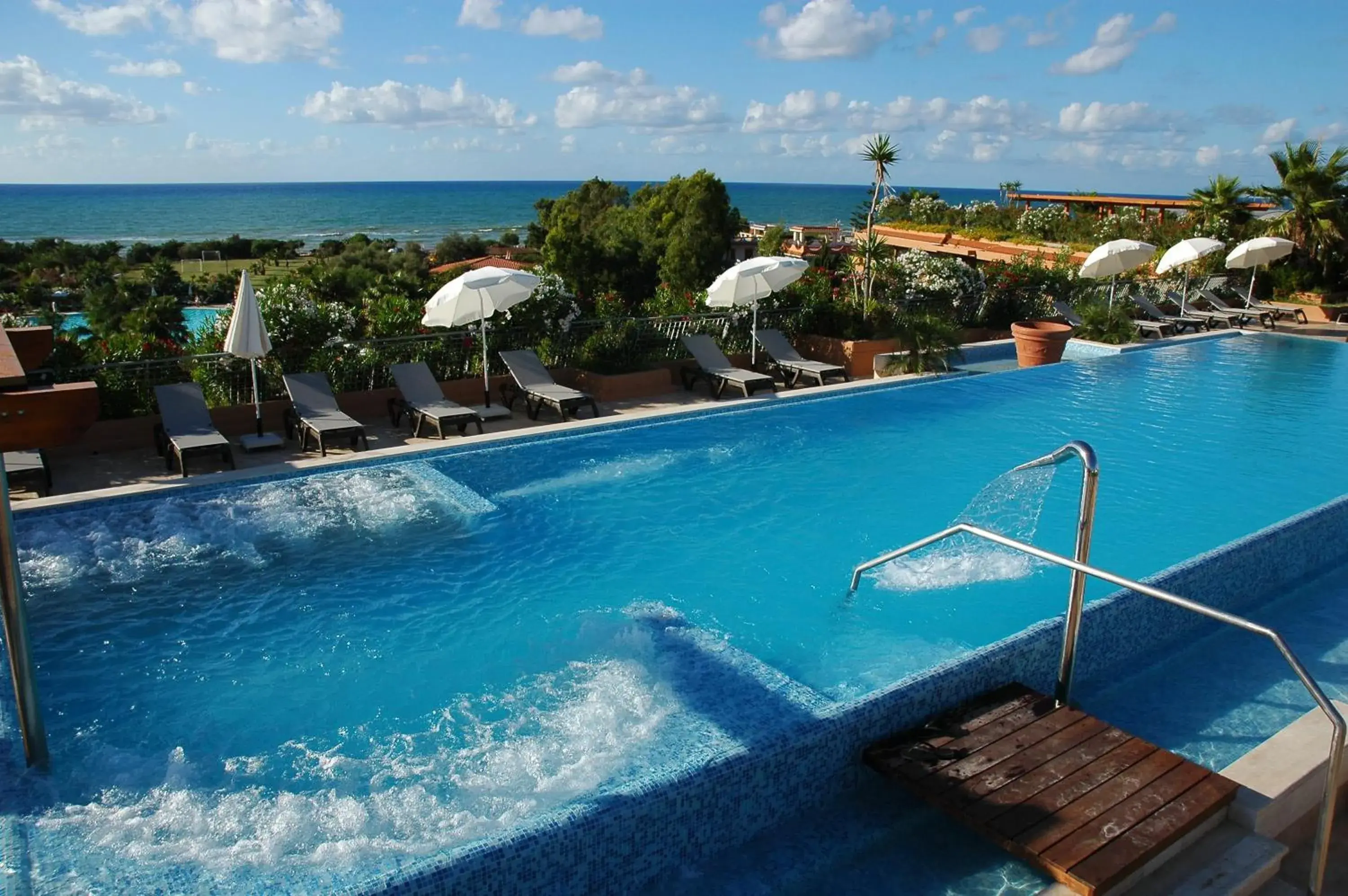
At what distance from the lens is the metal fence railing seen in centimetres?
934

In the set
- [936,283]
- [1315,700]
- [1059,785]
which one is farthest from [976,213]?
[1315,700]

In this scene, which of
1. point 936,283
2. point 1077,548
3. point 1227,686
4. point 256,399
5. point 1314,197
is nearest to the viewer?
point 1077,548

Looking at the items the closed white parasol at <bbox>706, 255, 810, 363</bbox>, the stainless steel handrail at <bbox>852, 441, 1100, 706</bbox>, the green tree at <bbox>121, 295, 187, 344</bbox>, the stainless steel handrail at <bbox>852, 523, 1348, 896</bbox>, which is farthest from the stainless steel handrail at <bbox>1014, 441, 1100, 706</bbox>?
the green tree at <bbox>121, 295, 187, 344</bbox>

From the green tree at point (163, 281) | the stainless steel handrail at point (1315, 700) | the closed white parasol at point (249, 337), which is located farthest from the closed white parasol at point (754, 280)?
the green tree at point (163, 281)

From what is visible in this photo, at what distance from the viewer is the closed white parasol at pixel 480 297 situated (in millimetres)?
9906

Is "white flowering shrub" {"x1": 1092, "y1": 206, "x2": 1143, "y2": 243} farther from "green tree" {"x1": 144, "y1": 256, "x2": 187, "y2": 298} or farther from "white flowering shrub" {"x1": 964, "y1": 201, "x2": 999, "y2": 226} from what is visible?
"green tree" {"x1": 144, "y1": 256, "x2": 187, "y2": 298}

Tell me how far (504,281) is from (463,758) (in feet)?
21.1

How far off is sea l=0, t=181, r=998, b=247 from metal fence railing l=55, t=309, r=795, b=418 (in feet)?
191

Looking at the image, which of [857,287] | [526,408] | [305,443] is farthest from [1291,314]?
[305,443]

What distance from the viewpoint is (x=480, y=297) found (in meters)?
10.0

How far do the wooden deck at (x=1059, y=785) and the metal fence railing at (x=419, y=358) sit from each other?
7.54 metres

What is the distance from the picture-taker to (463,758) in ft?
15.2

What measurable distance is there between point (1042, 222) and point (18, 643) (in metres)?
32.3

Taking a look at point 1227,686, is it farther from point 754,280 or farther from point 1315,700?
point 754,280
